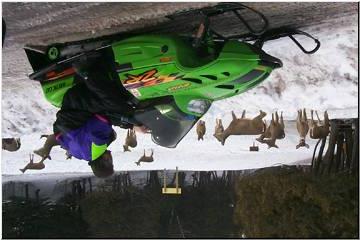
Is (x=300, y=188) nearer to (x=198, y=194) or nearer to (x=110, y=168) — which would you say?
(x=198, y=194)

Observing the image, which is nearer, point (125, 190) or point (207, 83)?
point (207, 83)

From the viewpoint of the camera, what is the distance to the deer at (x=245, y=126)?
7.80ft

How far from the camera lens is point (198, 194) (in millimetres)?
2500

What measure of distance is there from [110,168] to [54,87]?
1.41ft

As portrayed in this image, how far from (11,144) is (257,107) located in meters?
1.10

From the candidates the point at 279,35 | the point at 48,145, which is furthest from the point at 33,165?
the point at 279,35

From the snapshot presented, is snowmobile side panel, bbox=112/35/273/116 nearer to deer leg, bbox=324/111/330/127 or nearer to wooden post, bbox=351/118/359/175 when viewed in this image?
deer leg, bbox=324/111/330/127

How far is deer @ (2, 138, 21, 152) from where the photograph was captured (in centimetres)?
253

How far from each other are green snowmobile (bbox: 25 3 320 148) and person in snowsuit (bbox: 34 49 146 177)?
0.13ft

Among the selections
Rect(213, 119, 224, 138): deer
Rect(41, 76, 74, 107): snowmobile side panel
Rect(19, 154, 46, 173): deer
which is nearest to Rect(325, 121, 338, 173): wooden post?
Rect(213, 119, 224, 138): deer

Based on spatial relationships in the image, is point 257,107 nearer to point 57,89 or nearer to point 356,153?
point 356,153

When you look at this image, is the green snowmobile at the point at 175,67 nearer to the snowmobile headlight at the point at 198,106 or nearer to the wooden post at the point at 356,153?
the snowmobile headlight at the point at 198,106

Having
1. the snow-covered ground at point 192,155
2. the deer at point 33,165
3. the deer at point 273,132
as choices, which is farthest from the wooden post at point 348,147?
the deer at point 33,165

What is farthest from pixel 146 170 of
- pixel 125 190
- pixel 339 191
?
pixel 339 191
